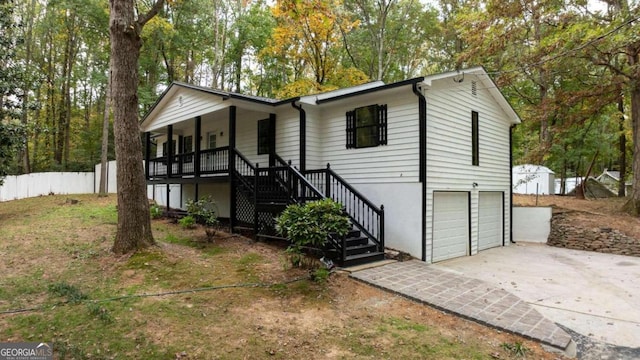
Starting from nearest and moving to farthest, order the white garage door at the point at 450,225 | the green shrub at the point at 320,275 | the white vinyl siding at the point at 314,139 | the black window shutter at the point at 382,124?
the green shrub at the point at 320,275 → the white garage door at the point at 450,225 → the black window shutter at the point at 382,124 → the white vinyl siding at the point at 314,139

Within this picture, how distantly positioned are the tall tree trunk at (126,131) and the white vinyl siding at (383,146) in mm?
5007

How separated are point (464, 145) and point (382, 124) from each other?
2609 mm

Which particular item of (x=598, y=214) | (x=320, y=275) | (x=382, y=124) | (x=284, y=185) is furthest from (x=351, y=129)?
(x=598, y=214)

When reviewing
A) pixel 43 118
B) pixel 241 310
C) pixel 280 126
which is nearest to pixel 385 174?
pixel 280 126

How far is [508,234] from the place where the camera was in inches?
454

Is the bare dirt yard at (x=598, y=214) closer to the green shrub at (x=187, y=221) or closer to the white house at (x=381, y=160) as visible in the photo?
the white house at (x=381, y=160)

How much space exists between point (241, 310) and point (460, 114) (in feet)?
25.2

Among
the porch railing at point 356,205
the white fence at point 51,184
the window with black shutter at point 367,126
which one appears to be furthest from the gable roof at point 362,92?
the white fence at point 51,184

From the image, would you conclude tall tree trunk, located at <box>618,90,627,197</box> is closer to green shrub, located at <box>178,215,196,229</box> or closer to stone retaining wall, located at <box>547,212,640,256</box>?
stone retaining wall, located at <box>547,212,640,256</box>

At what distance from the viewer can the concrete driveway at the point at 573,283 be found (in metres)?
4.57

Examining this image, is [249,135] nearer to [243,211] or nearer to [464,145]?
[243,211]

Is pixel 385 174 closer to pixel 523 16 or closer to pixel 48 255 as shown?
pixel 48 255

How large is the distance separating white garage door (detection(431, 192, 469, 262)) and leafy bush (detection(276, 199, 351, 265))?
3.26 metres

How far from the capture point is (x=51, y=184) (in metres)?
18.9
